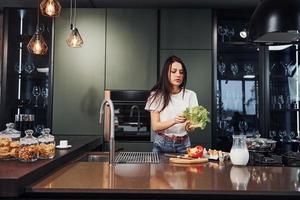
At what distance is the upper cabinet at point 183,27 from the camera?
3.52 metres

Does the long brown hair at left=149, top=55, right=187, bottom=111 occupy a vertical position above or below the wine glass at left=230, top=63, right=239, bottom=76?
→ below

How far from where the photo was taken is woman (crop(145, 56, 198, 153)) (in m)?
2.17

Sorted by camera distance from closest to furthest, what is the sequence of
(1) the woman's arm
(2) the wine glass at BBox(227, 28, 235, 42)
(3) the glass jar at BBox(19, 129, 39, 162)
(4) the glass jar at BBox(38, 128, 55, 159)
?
1. (3) the glass jar at BBox(19, 129, 39, 162)
2. (4) the glass jar at BBox(38, 128, 55, 159)
3. (1) the woman's arm
4. (2) the wine glass at BBox(227, 28, 235, 42)

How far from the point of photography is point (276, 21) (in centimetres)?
192

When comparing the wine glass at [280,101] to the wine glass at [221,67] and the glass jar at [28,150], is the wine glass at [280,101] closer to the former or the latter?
the wine glass at [221,67]

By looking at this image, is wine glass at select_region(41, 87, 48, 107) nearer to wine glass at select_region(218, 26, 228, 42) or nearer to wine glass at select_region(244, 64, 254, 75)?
wine glass at select_region(218, 26, 228, 42)

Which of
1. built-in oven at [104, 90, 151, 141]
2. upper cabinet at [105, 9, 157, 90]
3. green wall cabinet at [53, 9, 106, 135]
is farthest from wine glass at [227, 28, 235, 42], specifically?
green wall cabinet at [53, 9, 106, 135]

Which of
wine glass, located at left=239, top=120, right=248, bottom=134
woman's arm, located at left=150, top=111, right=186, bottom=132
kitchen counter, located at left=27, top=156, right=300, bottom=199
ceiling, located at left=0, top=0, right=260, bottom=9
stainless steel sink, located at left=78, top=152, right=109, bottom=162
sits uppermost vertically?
ceiling, located at left=0, top=0, right=260, bottom=9

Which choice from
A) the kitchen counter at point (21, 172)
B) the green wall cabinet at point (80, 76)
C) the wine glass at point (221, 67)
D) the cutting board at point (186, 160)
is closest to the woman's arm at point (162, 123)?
the cutting board at point (186, 160)

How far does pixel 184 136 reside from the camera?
2199 mm

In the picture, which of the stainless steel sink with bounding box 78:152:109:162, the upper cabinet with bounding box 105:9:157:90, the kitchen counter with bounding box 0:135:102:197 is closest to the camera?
the kitchen counter with bounding box 0:135:102:197

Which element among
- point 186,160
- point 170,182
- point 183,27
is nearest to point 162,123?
point 186,160

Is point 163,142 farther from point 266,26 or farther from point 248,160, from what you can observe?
point 266,26

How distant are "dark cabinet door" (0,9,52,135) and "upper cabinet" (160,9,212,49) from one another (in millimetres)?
1284
